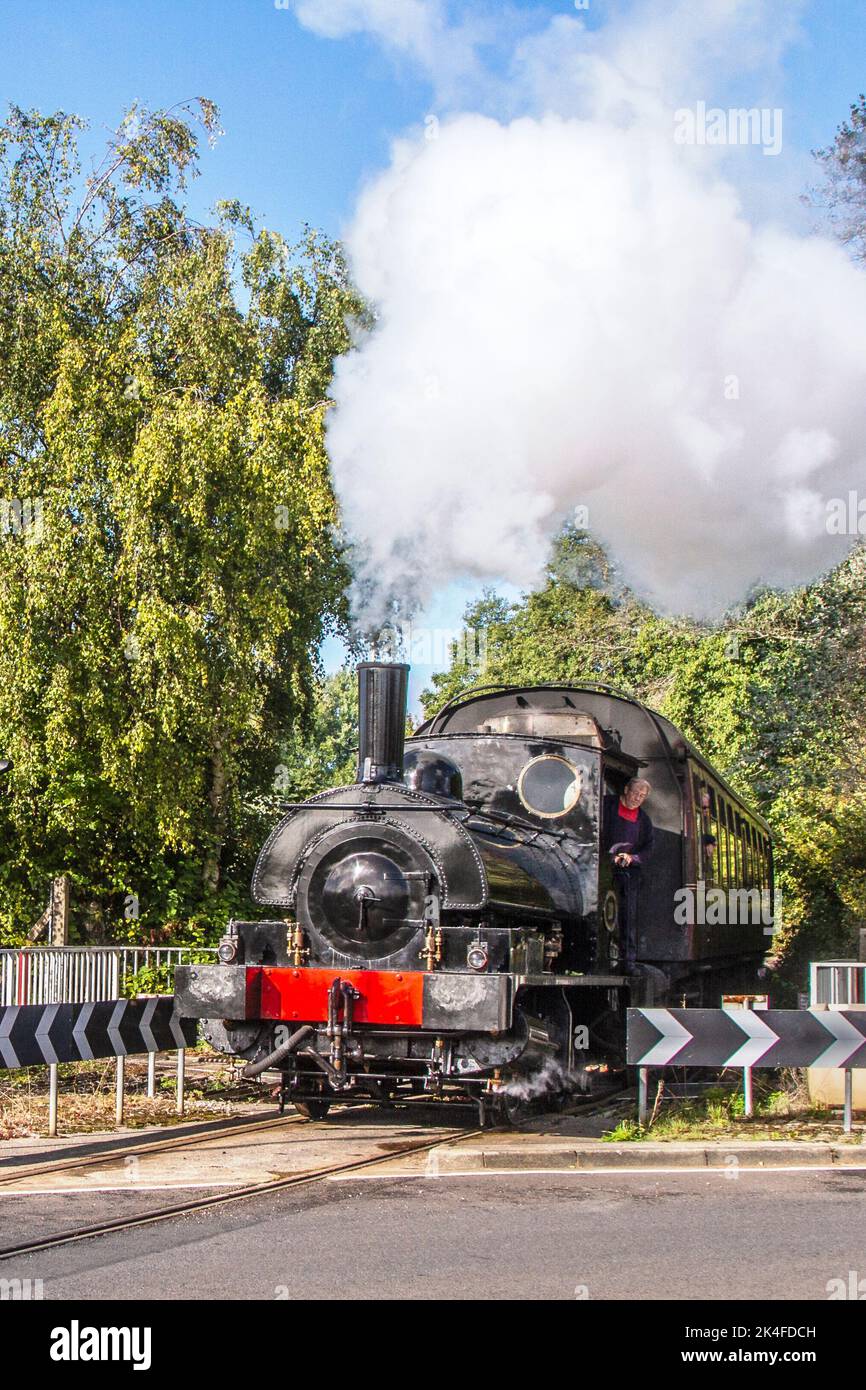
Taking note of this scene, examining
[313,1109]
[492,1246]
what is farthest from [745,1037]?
[492,1246]

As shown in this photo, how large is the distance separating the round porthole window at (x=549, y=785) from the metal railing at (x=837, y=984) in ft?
9.85

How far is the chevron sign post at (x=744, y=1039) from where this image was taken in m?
10.0

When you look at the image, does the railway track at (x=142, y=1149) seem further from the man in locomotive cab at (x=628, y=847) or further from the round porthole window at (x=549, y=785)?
the man in locomotive cab at (x=628, y=847)

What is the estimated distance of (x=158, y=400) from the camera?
18766 mm

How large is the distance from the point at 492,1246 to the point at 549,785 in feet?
17.2

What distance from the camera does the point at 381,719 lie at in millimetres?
10336

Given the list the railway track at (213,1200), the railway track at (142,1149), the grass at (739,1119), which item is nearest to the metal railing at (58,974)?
the railway track at (142,1149)

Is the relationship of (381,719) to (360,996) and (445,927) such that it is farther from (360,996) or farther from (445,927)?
(360,996)

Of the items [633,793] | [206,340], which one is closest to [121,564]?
[206,340]

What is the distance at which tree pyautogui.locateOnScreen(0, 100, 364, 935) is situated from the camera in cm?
1786

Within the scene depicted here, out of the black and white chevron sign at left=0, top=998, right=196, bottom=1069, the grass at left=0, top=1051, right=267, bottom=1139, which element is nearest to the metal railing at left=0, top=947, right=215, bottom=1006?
the grass at left=0, top=1051, right=267, bottom=1139

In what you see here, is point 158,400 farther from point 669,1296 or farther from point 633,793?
point 669,1296

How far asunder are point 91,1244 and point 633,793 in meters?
6.56

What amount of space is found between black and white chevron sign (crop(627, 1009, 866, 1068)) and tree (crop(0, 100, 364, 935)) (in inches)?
314
